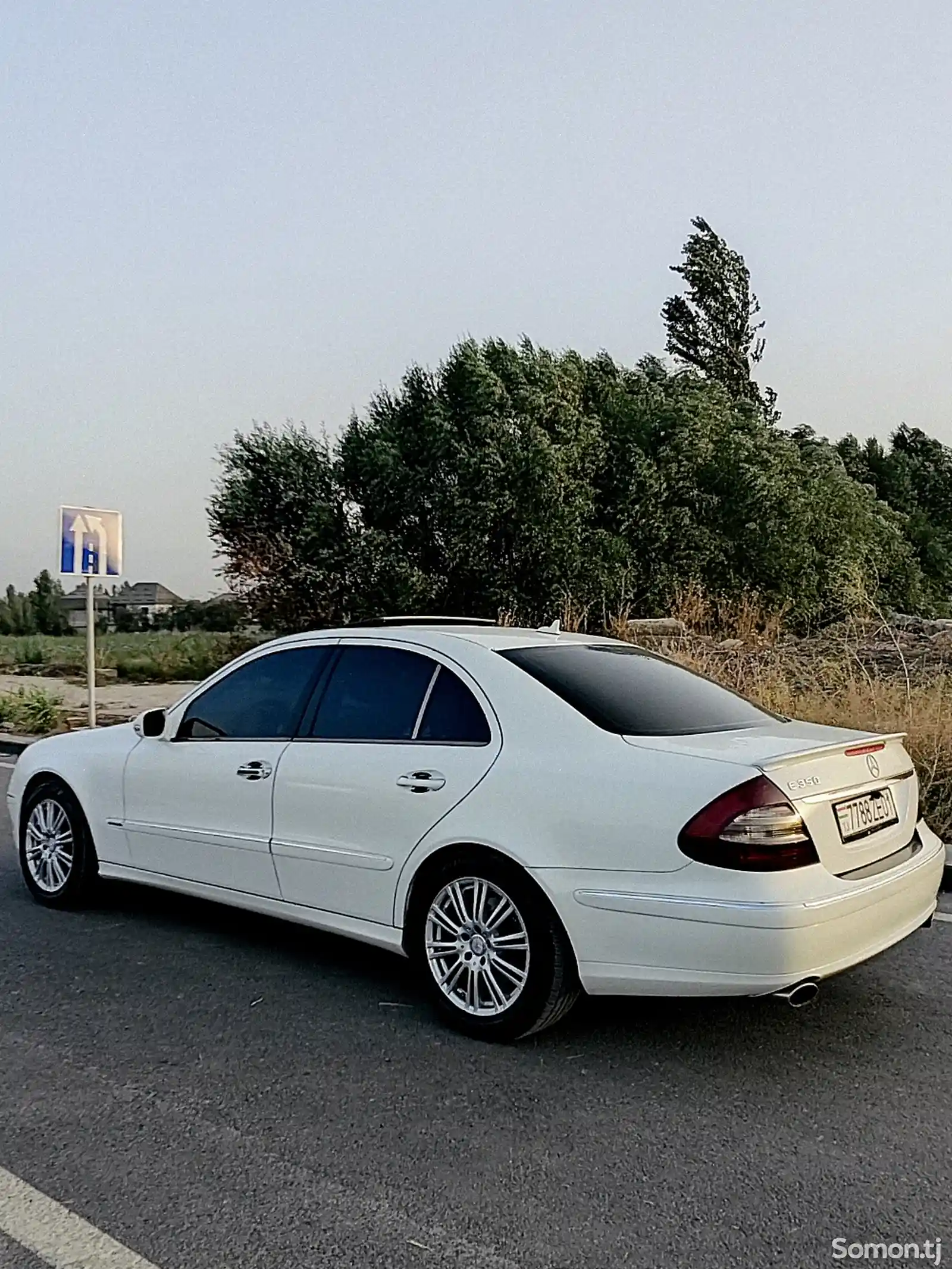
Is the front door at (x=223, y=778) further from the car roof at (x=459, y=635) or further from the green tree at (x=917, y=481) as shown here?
the green tree at (x=917, y=481)

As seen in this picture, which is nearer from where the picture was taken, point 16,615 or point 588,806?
point 588,806

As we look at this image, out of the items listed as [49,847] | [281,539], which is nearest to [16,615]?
[281,539]

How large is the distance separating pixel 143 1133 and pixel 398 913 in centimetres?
135

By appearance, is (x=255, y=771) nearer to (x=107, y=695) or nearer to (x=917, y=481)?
(x=107, y=695)

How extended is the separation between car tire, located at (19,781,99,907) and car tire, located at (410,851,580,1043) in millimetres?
2399

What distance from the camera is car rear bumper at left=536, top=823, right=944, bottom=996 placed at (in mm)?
3887

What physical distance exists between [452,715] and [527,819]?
2.16ft

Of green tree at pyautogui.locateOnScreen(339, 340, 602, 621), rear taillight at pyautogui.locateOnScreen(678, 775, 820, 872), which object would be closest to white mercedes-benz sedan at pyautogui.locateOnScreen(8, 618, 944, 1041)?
rear taillight at pyautogui.locateOnScreen(678, 775, 820, 872)

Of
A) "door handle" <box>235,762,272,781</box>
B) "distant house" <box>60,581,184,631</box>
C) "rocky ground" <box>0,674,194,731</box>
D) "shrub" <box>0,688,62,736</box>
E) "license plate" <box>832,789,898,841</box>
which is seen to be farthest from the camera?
"distant house" <box>60,581,184,631</box>

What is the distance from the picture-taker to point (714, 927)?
3918 millimetres

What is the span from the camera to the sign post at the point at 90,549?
548 inches

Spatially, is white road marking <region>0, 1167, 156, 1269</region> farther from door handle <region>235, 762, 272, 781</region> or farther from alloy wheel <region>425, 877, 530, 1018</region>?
door handle <region>235, 762, 272, 781</region>

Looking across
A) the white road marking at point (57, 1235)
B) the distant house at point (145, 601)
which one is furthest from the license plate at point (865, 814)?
the distant house at point (145, 601)

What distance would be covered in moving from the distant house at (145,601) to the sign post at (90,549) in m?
15.8
